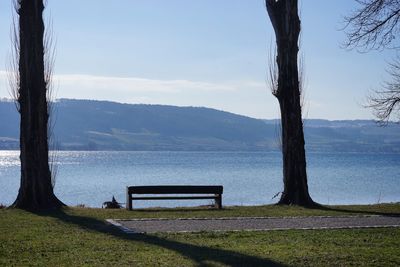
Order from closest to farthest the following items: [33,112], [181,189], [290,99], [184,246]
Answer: [184,246]
[33,112]
[181,189]
[290,99]

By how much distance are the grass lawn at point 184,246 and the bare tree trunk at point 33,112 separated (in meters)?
3.85

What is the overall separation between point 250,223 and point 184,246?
4.21 m

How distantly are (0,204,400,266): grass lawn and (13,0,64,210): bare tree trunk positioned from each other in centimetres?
385

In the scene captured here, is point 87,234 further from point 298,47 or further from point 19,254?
point 298,47

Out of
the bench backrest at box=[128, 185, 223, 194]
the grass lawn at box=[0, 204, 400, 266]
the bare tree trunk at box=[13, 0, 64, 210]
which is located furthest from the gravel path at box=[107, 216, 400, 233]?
the bare tree trunk at box=[13, 0, 64, 210]

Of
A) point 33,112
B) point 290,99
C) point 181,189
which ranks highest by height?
point 290,99

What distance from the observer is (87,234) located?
1371 cm

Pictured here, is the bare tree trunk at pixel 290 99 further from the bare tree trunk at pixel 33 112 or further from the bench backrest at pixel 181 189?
the bare tree trunk at pixel 33 112

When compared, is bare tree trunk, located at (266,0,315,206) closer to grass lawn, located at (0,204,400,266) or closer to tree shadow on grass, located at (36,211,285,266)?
grass lawn, located at (0,204,400,266)

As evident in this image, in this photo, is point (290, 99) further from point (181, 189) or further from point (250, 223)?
point (250, 223)

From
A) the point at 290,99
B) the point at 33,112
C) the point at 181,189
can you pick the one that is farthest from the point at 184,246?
the point at 290,99

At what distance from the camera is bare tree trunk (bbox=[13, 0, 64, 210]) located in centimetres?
2017

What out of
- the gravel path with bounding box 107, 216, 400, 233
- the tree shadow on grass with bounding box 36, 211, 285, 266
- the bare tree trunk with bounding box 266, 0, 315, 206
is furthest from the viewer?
the bare tree trunk with bounding box 266, 0, 315, 206

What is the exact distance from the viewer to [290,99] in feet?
71.9
